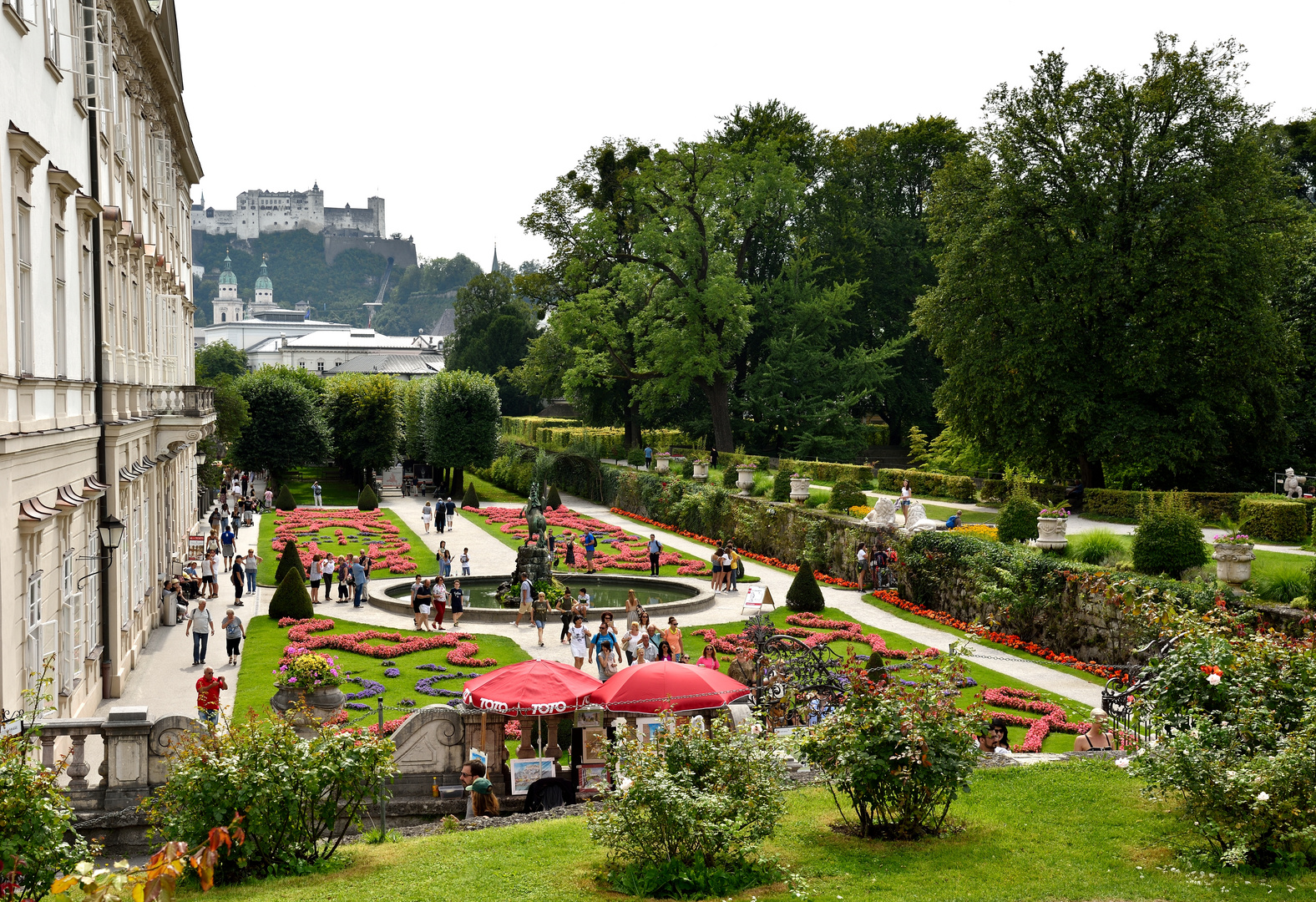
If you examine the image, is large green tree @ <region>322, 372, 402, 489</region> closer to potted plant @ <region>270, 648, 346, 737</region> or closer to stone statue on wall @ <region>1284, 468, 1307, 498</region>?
stone statue on wall @ <region>1284, 468, 1307, 498</region>

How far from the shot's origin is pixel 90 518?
17922mm

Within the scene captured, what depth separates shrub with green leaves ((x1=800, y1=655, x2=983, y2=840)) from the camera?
30.3ft

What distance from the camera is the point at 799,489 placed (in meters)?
38.0

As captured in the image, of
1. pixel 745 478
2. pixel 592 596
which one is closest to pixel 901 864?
pixel 592 596

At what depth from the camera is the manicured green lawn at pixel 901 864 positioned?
831 centimetres

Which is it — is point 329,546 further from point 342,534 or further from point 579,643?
point 579,643

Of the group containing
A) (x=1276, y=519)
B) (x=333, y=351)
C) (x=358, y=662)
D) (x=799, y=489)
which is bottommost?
(x=358, y=662)

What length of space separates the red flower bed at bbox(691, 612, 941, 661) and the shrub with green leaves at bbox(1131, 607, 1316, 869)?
12567 millimetres

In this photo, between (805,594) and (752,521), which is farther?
(752,521)

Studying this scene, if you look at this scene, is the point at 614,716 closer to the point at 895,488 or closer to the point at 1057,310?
the point at 1057,310

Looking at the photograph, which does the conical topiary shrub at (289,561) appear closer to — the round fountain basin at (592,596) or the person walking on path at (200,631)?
the round fountain basin at (592,596)

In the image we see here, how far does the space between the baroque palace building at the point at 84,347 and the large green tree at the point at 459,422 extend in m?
29.4

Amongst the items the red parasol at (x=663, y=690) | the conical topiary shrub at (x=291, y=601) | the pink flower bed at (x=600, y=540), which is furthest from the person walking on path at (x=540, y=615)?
the red parasol at (x=663, y=690)

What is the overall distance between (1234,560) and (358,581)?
810 inches
